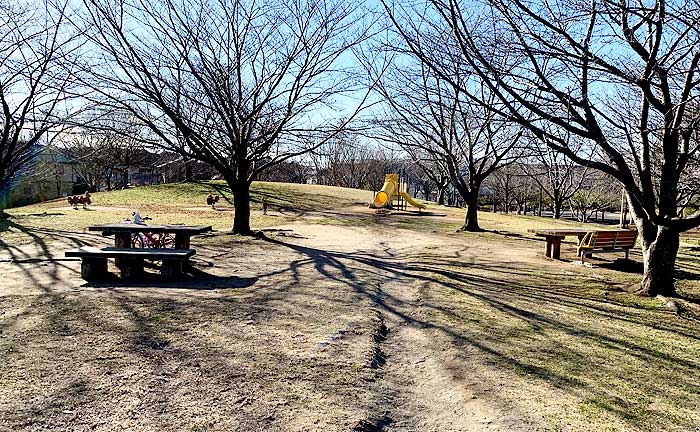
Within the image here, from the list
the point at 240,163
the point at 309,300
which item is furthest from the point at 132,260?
the point at 240,163

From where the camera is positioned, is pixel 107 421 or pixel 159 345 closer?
pixel 107 421

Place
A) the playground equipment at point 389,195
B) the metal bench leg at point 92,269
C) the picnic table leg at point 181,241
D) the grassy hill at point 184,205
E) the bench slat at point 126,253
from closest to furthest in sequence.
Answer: the bench slat at point 126,253 → the metal bench leg at point 92,269 → the picnic table leg at point 181,241 → the grassy hill at point 184,205 → the playground equipment at point 389,195

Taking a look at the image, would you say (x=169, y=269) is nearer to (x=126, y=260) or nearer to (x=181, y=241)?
(x=126, y=260)

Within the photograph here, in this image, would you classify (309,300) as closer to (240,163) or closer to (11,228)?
(240,163)

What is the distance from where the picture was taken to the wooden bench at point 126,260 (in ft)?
21.6

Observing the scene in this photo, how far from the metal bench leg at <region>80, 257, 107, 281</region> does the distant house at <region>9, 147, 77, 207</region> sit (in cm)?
1862

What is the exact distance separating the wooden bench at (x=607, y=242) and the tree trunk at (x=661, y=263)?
105 inches

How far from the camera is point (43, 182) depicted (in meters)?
33.6

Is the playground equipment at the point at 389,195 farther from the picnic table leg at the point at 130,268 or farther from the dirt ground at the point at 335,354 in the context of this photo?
the picnic table leg at the point at 130,268

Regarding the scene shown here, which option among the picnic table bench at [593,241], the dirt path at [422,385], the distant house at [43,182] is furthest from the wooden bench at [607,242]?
the distant house at [43,182]

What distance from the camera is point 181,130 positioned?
11492 mm

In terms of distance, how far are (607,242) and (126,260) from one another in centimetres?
815

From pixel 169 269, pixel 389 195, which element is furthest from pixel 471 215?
pixel 169 269

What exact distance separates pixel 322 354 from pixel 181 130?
8610 mm
